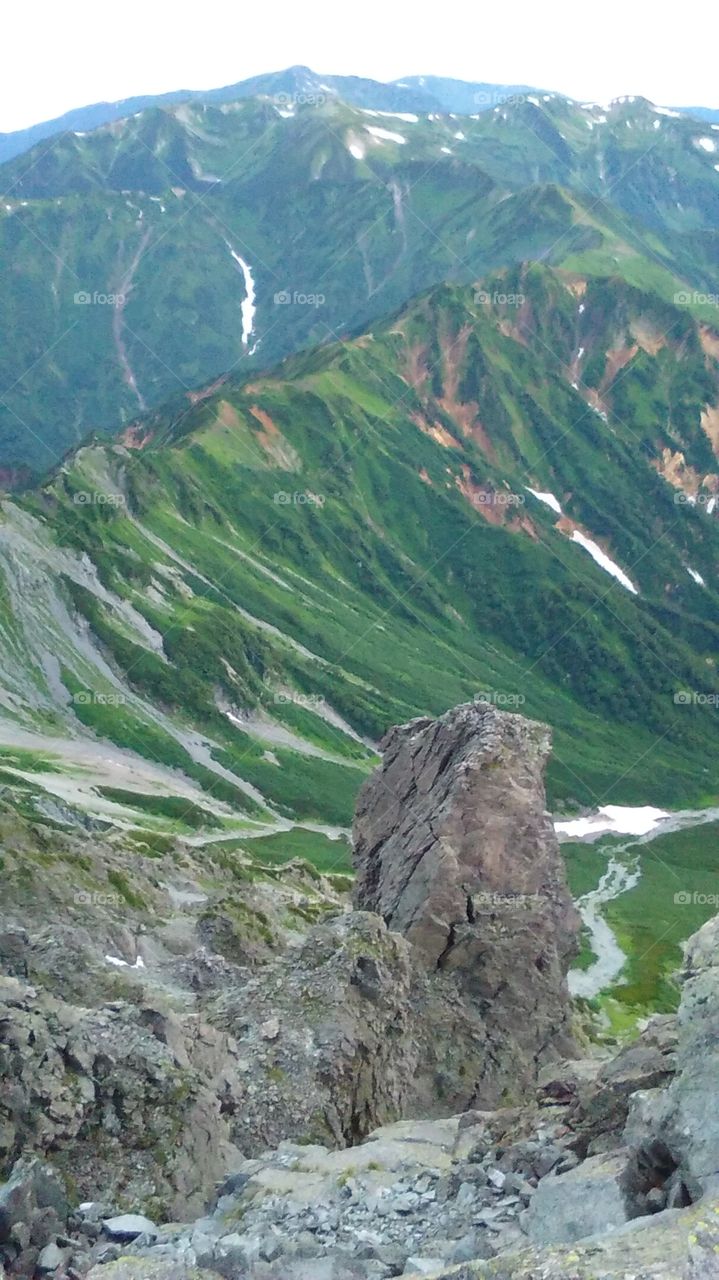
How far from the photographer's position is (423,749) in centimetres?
5875

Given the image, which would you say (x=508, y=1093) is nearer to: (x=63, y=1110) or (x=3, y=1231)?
(x=63, y=1110)

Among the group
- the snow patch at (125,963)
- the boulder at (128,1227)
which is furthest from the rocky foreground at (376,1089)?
the snow patch at (125,963)

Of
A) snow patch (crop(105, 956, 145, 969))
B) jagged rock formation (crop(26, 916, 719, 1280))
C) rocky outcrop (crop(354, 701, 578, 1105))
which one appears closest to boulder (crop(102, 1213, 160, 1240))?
jagged rock formation (crop(26, 916, 719, 1280))

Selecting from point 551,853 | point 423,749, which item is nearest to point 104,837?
point 423,749

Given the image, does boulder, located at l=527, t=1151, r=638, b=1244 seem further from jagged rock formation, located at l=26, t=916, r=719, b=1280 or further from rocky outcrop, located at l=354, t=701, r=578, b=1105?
rocky outcrop, located at l=354, t=701, r=578, b=1105

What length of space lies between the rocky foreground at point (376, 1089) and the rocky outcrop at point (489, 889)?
0.11 meters

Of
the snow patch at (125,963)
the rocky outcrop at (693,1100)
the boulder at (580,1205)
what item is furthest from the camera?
the snow patch at (125,963)

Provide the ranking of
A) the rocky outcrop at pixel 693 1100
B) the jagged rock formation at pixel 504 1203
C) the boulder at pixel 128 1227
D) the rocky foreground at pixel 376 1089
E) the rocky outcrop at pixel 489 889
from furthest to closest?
1. the rocky outcrop at pixel 489 889
2. the boulder at pixel 128 1227
3. the rocky foreground at pixel 376 1089
4. the rocky outcrop at pixel 693 1100
5. the jagged rock formation at pixel 504 1203

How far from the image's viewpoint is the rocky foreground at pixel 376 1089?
20.4 meters

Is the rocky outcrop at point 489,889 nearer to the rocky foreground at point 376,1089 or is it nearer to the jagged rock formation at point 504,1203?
the rocky foreground at point 376,1089

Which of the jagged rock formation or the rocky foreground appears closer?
the jagged rock formation

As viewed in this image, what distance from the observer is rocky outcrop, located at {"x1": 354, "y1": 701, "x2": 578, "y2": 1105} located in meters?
46.4

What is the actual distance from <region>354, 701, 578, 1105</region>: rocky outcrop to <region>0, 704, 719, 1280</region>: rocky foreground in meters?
0.11

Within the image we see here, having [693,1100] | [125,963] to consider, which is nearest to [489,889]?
[125,963]
